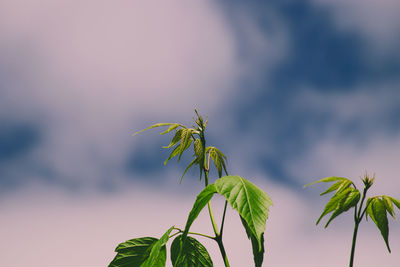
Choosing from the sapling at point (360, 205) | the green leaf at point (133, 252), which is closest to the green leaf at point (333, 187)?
the sapling at point (360, 205)

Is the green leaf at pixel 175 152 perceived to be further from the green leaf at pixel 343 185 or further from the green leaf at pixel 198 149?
the green leaf at pixel 343 185

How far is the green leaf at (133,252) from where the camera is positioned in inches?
82.4

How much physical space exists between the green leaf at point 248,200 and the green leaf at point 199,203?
44 millimetres

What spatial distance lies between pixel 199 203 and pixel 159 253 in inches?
19.7

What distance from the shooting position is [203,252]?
6.48 feet

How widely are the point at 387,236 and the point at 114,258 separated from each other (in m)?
1.36

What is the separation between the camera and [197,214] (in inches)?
62.4

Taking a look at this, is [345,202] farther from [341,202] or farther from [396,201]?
[396,201]

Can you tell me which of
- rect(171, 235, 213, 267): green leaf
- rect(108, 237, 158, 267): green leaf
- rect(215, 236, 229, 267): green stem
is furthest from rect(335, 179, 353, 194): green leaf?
rect(108, 237, 158, 267): green leaf

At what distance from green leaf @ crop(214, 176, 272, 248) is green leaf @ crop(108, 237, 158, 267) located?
0.77 meters

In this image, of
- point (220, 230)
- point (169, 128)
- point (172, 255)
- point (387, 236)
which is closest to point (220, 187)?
point (220, 230)

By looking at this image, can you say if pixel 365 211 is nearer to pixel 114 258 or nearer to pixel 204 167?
pixel 204 167

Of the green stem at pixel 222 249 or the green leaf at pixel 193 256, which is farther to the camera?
the green leaf at pixel 193 256

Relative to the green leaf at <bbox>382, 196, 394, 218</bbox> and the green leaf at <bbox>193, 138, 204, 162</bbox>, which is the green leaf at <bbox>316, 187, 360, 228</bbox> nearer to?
the green leaf at <bbox>382, 196, 394, 218</bbox>
